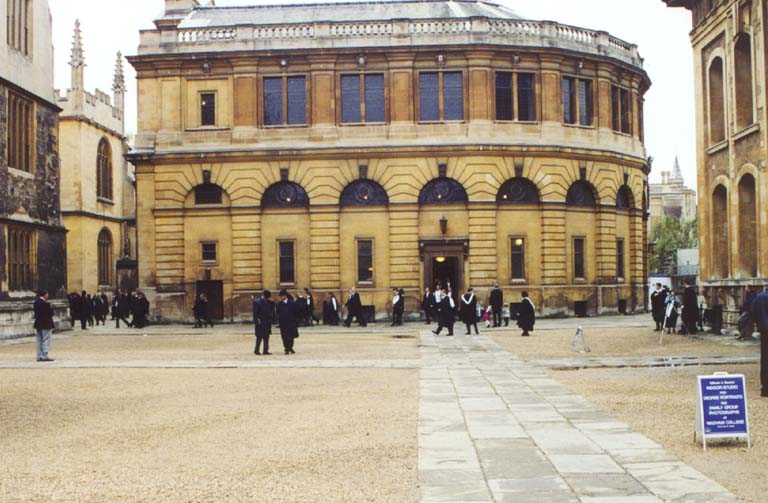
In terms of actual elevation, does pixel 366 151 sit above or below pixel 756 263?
above

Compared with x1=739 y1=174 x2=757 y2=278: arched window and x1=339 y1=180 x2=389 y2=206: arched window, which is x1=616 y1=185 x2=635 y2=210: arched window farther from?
x1=739 y1=174 x2=757 y2=278: arched window

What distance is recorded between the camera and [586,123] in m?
43.0

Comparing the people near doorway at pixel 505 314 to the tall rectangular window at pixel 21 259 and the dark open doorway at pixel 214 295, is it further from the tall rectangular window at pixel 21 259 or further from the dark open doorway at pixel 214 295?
the tall rectangular window at pixel 21 259

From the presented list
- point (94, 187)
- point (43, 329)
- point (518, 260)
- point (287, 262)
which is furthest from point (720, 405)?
point (94, 187)

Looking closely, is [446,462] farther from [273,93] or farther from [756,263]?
[273,93]

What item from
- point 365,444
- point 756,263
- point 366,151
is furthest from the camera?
point 366,151

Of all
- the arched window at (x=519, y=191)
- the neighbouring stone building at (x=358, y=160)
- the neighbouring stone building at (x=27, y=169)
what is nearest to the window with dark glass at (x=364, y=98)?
the neighbouring stone building at (x=358, y=160)

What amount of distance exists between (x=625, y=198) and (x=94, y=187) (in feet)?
113

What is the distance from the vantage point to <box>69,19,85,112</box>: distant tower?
195 ft

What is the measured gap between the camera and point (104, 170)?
2498 inches

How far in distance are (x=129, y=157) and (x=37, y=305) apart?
18.9 metres

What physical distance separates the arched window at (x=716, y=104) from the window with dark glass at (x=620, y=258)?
1460cm

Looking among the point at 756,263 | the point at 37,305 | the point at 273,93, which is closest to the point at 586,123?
the point at 273,93

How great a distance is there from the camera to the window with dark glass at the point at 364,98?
41.1 m
